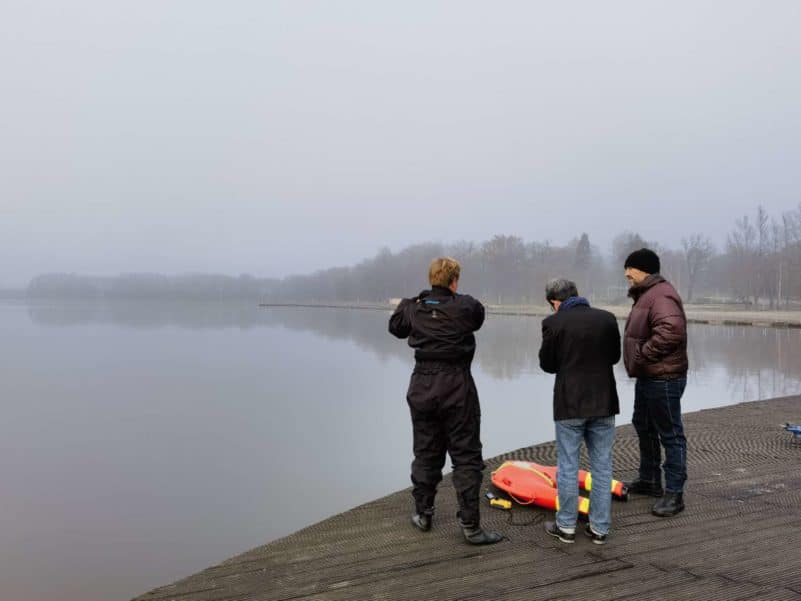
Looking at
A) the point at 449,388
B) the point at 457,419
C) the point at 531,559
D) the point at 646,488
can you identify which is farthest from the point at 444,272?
the point at 646,488

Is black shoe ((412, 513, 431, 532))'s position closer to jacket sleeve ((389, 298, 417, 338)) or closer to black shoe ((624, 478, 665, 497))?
jacket sleeve ((389, 298, 417, 338))

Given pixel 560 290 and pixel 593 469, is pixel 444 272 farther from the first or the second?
pixel 593 469

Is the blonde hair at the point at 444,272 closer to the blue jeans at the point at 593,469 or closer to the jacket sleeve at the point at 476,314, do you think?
the jacket sleeve at the point at 476,314

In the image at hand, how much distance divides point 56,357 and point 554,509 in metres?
21.4

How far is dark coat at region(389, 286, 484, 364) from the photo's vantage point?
361 centimetres

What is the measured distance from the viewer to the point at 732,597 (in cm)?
291

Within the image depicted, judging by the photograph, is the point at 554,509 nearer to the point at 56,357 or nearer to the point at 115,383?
the point at 115,383

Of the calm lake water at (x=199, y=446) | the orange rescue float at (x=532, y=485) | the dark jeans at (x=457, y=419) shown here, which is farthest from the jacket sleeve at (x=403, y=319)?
the calm lake water at (x=199, y=446)

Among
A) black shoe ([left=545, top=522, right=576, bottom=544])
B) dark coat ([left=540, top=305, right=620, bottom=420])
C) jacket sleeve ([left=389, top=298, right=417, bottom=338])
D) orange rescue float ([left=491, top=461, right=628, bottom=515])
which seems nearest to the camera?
dark coat ([left=540, top=305, right=620, bottom=420])

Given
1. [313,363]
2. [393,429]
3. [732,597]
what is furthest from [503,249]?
[732,597]

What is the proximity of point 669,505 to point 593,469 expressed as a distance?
2.87ft

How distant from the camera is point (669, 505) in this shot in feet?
13.4

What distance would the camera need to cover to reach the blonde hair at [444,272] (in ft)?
12.1

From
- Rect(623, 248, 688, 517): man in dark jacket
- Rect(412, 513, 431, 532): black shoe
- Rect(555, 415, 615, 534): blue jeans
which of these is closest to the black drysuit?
Rect(412, 513, 431, 532): black shoe
